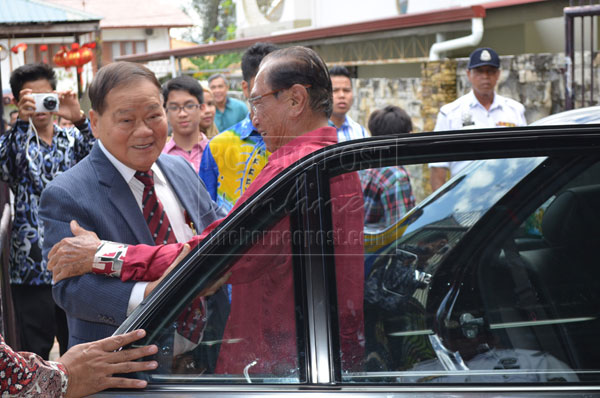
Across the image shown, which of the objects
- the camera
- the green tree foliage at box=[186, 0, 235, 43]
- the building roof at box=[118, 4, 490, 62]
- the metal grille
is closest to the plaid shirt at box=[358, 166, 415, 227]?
the camera

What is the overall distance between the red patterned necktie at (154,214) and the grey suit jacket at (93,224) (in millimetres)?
59

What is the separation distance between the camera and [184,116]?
5.15 metres

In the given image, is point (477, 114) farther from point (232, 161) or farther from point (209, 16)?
point (209, 16)

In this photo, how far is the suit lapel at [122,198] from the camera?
7.63 feet

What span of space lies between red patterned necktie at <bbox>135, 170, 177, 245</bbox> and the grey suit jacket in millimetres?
59

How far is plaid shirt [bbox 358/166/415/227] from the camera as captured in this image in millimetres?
1776

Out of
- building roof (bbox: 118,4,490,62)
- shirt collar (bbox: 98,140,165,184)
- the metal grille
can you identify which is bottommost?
shirt collar (bbox: 98,140,165,184)

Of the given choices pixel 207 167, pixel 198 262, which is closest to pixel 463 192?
pixel 198 262

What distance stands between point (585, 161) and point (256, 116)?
111 centimetres

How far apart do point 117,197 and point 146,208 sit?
13cm

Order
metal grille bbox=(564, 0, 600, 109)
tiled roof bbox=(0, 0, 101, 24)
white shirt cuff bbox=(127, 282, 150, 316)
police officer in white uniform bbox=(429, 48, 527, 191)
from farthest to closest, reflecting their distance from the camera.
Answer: tiled roof bbox=(0, 0, 101, 24) < police officer in white uniform bbox=(429, 48, 527, 191) < metal grille bbox=(564, 0, 600, 109) < white shirt cuff bbox=(127, 282, 150, 316)

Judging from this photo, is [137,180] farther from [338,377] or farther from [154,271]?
[338,377]

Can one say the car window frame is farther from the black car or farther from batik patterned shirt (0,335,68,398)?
batik patterned shirt (0,335,68,398)

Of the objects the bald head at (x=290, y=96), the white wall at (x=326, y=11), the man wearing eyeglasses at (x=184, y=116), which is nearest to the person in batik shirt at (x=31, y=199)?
the man wearing eyeglasses at (x=184, y=116)
